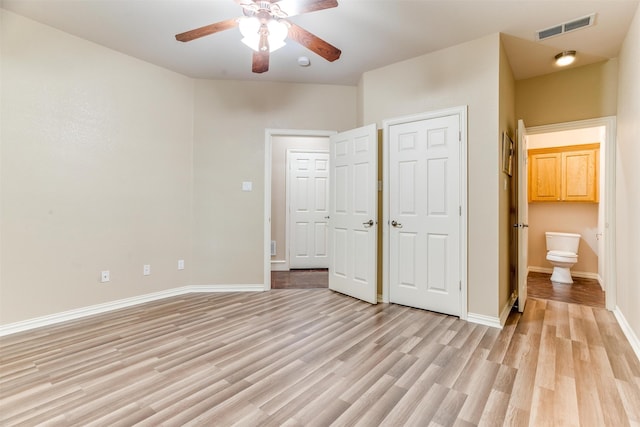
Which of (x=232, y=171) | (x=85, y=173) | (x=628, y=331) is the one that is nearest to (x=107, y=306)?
(x=85, y=173)

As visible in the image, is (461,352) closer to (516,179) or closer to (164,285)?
(516,179)

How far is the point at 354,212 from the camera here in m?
3.62

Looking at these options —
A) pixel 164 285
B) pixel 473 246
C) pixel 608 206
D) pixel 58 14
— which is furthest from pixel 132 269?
pixel 608 206

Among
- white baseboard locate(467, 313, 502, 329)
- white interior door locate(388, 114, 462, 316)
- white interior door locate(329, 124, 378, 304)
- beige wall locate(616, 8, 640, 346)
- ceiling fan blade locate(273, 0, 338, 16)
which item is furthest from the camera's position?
white interior door locate(329, 124, 378, 304)

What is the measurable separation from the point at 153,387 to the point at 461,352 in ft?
6.90

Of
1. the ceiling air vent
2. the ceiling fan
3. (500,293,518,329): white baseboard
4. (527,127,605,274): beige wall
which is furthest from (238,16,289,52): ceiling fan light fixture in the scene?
(527,127,605,274): beige wall

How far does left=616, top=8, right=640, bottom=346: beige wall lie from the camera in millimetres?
2375

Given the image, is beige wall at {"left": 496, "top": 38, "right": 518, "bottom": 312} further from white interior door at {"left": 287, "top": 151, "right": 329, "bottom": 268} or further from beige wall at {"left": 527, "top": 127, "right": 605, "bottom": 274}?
white interior door at {"left": 287, "top": 151, "right": 329, "bottom": 268}

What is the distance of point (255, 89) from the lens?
13.1 ft

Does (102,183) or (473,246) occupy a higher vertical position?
(102,183)

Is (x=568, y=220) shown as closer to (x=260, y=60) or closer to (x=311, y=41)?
(x=311, y=41)

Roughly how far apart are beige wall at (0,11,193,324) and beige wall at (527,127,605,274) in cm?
538

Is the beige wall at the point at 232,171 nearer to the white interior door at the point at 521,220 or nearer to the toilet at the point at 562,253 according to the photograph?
the white interior door at the point at 521,220

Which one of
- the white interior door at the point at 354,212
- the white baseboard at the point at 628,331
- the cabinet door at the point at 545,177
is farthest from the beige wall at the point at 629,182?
the white interior door at the point at 354,212
